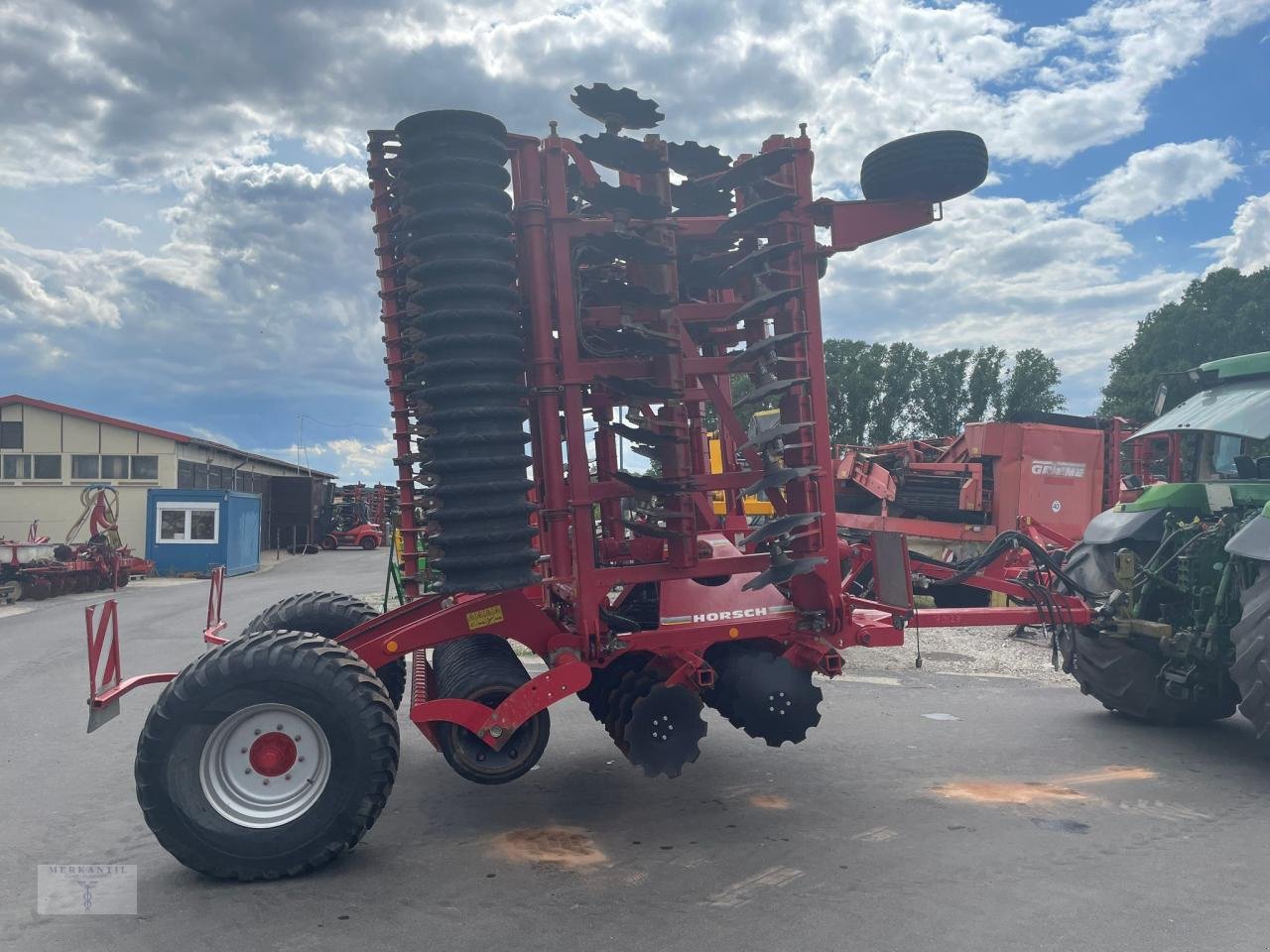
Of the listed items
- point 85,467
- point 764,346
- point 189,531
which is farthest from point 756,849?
point 85,467

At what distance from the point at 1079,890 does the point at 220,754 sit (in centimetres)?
372

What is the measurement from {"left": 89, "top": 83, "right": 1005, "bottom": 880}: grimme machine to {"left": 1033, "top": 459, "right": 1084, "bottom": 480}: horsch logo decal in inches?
373

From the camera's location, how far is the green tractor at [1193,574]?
18.6 ft

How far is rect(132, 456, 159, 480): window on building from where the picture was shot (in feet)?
95.5

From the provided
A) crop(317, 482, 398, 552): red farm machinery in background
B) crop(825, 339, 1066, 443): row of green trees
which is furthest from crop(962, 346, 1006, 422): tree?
crop(317, 482, 398, 552): red farm machinery in background

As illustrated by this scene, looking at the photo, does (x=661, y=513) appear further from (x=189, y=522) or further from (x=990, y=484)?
(x=189, y=522)

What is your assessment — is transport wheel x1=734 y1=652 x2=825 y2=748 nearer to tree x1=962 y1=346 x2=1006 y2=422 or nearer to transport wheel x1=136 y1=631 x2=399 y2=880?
transport wheel x1=136 y1=631 x2=399 y2=880

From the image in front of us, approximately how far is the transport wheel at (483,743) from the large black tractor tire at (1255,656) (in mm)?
3771

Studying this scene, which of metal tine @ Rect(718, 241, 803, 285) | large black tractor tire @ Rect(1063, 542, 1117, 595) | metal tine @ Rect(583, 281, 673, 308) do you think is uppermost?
metal tine @ Rect(718, 241, 803, 285)

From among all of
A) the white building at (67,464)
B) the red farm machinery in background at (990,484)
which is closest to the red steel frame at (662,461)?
the red farm machinery in background at (990,484)

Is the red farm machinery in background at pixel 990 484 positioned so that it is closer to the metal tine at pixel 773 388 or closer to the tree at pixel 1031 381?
the metal tine at pixel 773 388

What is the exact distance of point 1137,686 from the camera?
22.3 ft

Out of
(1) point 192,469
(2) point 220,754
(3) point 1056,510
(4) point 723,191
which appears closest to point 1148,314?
(3) point 1056,510

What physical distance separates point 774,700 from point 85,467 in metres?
29.3
